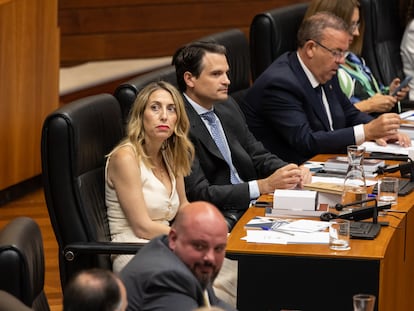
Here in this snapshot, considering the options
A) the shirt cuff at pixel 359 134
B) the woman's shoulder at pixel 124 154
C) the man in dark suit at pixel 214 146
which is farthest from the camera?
the shirt cuff at pixel 359 134

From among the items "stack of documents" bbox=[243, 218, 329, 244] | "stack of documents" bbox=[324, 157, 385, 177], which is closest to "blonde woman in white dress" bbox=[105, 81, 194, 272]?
"stack of documents" bbox=[243, 218, 329, 244]

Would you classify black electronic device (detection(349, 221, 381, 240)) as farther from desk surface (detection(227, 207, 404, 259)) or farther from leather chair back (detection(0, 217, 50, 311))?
leather chair back (detection(0, 217, 50, 311))

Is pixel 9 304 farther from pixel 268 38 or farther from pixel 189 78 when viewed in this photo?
pixel 268 38

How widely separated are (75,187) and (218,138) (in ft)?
4.06

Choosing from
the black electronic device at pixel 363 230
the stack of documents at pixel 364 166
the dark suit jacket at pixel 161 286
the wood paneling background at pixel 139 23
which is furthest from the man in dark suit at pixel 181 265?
the wood paneling background at pixel 139 23

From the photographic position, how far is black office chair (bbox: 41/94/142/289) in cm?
423

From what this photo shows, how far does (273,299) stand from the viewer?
4215mm

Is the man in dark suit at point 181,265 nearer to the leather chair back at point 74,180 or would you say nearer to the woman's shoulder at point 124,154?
the leather chair back at point 74,180

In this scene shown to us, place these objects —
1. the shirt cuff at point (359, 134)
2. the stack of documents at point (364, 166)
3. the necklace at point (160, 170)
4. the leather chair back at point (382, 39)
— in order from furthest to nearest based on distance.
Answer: the leather chair back at point (382, 39) → the shirt cuff at point (359, 134) → the stack of documents at point (364, 166) → the necklace at point (160, 170)

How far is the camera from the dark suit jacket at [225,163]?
5133 millimetres

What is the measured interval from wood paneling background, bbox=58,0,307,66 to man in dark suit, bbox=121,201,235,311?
22.2ft

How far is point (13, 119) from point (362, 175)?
2.95 metres

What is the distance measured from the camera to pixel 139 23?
1005 centimetres

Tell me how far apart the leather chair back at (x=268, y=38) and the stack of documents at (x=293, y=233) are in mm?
2466
